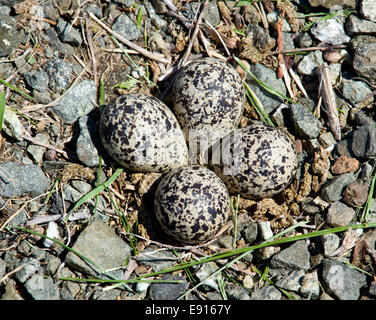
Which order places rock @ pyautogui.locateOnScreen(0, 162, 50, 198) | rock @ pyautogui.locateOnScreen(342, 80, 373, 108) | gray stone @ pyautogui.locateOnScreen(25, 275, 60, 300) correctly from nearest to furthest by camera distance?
gray stone @ pyautogui.locateOnScreen(25, 275, 60, 300) < rock @ pyautogui.locateOnScreen(0, 162, 50, 198) < rock @ pyautogui.locateOnScreen(342, 80, 373, 108)

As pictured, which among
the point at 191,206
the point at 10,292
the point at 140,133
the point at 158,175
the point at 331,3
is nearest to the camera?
the point at 10,292

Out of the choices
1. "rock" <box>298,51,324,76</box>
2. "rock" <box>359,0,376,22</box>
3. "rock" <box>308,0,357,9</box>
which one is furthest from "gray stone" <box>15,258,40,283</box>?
"rock" <box>359,0,376,22</box>

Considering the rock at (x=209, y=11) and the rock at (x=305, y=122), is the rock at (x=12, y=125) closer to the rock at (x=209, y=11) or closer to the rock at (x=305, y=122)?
the rock at (x=209, y=11)

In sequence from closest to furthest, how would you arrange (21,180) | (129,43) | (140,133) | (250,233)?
(140,133), (21,180), (250,233), (129,43)

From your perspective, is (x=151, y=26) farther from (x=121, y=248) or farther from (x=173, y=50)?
(x=121, y=248)

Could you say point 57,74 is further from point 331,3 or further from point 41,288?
point 331,3

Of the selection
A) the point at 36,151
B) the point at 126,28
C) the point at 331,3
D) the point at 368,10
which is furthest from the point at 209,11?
the point at 36,151

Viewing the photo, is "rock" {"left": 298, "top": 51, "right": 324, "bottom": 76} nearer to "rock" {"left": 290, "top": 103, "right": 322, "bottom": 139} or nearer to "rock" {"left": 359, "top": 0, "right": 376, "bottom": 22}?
"rock" {"left": 290, "top": 103, "right": 322, "bottom": 139}
